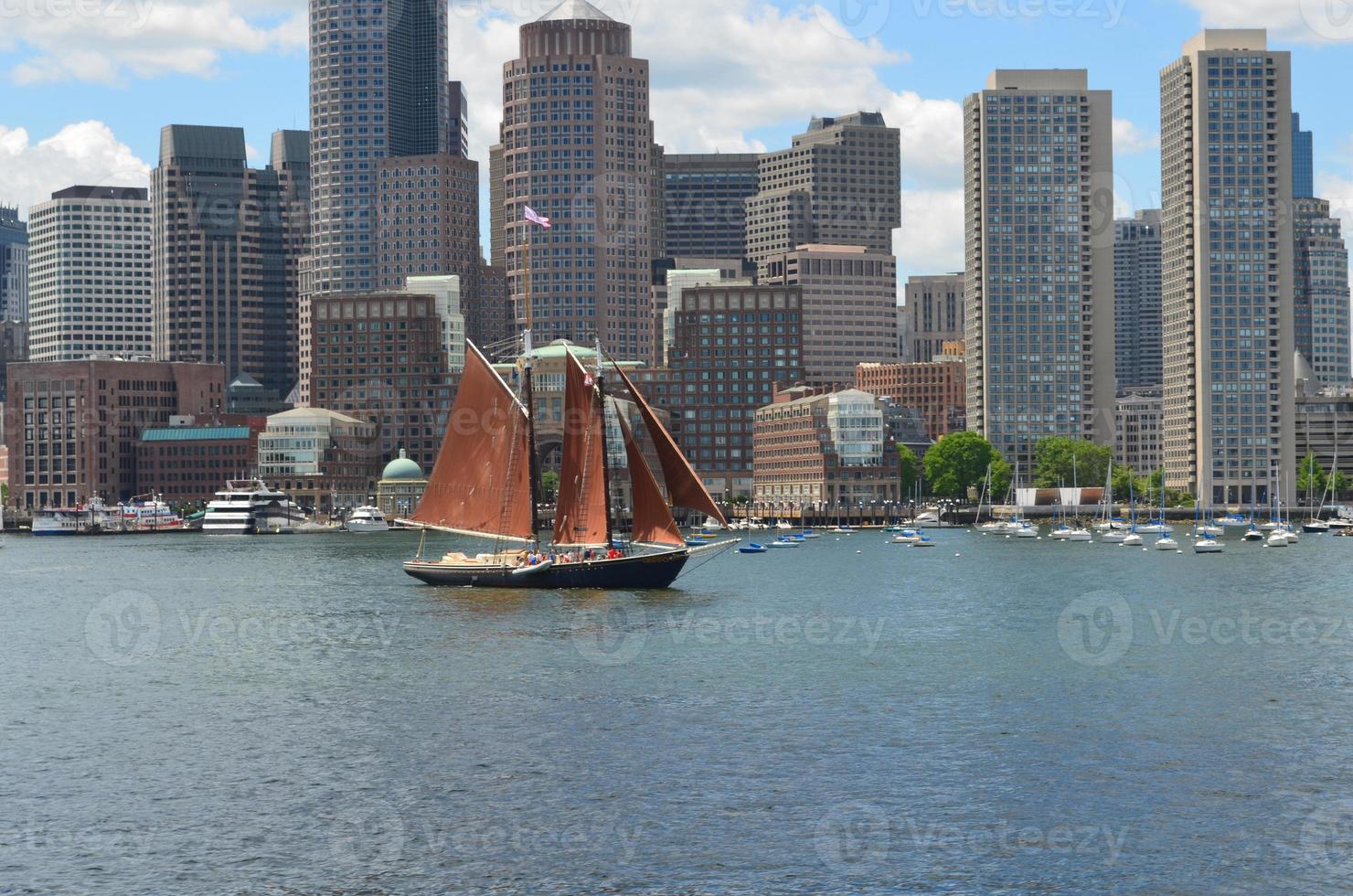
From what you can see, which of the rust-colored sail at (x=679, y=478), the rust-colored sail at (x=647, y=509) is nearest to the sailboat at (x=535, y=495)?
the rust-colored sail at (x=647, y=509)

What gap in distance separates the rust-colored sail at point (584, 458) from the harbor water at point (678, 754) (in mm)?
14038

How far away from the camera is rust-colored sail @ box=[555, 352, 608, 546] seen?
5364 inches

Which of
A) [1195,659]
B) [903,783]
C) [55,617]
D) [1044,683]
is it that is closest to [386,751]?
[903,783]

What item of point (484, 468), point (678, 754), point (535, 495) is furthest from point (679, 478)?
point (678, 754)

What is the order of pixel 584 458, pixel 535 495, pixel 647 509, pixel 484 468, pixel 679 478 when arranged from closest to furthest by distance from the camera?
pixel 679 478
pixel 647 509
pixel 584 458
pixel 484 468
pixel 535 495

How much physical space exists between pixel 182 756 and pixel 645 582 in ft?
236

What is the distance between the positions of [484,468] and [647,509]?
589 inches

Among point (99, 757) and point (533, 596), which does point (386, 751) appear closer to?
point (99, 757)

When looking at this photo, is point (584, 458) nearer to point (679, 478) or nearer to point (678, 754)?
point (679, 478)

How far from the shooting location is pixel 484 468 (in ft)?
460

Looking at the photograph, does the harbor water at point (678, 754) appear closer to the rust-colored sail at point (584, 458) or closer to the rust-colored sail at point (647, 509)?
the rust-colored sail at point (647, 509)

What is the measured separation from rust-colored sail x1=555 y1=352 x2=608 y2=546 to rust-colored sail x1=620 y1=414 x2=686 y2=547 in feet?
10.1

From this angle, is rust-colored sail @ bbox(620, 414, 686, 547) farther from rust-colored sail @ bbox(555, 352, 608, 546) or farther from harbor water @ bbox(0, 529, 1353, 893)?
harbor water @ bbox(0, 529, 1353, 893)

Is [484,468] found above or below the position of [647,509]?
above
